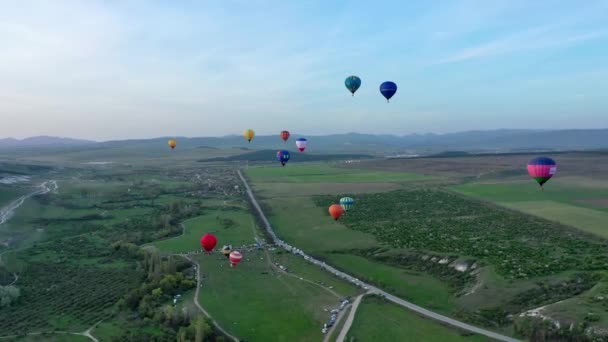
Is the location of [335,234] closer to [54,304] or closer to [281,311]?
[281,311]

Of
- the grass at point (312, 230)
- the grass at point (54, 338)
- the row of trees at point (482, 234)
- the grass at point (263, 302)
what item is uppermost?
the row of trees at point (482, 234)

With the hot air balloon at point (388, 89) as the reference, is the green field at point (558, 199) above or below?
below

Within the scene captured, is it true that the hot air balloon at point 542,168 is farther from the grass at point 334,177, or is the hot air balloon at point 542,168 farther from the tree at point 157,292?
the grass at point 334,177

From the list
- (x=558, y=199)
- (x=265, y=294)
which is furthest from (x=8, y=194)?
(x=558, y=199)

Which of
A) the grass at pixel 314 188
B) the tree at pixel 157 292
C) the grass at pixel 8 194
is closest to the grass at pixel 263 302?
the tree at pixel 157 292

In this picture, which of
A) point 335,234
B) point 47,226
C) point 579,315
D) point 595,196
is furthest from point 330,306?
point 595,196
